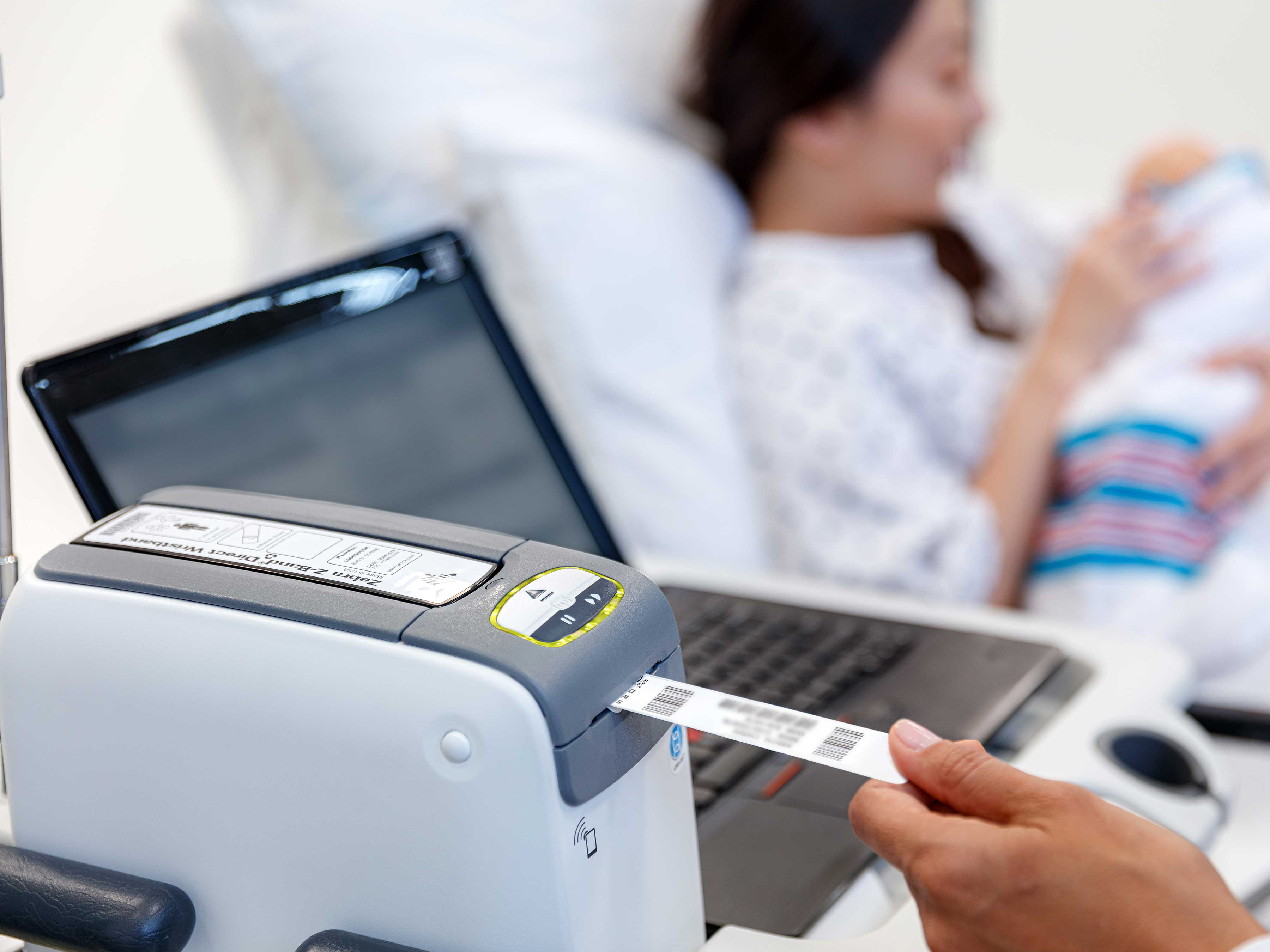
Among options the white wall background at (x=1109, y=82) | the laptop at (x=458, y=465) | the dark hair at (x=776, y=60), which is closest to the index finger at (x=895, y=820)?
the laptop at (x=458, y=465)

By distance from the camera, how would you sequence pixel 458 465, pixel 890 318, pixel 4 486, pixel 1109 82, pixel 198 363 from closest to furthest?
pixel 4 486 < pixel 198 363 < pixel 458 465 < pixel 890 318 < pixel 1109 82

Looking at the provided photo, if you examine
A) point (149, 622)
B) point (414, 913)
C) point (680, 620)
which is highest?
point (149, 622)

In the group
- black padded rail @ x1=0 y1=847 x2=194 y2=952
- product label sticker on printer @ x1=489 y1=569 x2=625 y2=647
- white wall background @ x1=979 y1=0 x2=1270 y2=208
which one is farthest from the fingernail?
white wall background @ x1=979 y1=0 x2=1270 y2=208

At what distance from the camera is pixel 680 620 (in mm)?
770

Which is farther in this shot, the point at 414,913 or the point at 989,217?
the point at 989,217

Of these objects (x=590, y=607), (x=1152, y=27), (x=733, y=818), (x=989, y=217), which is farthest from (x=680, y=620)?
(x=1152, y=27)

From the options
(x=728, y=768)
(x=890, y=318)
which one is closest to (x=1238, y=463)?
(x=890, y=318)

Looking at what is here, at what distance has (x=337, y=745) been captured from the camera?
382 millimetres

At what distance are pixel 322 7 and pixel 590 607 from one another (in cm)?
74

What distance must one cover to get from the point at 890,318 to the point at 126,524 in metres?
0.78

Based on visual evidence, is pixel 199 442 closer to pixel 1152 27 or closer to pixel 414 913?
pixel 414 913

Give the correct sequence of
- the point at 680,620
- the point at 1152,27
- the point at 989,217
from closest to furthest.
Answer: the point at 680,620 → the point at 989,217 → the point at 1152,27

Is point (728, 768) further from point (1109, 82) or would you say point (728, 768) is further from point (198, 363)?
point (1109, 82)

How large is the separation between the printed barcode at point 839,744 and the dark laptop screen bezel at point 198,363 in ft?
1.02
